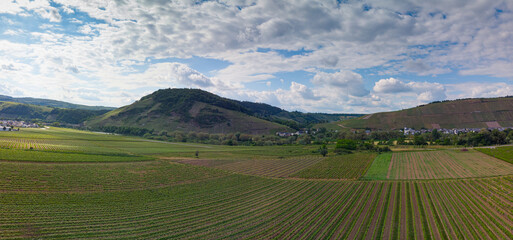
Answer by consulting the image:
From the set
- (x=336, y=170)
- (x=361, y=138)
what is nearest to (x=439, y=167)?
(x=336, y=170)

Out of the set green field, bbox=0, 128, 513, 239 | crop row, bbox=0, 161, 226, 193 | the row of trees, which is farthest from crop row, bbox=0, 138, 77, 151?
the row of trees

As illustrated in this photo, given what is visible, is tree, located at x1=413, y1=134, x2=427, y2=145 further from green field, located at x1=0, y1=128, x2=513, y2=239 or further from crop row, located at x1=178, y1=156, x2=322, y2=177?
crop row, located at x1=178, y1=156, x2=322, y2=177

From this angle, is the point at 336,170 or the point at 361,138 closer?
the point at 336,170

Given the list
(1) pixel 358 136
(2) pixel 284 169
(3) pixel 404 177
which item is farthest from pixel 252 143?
(3) pixel 404 177

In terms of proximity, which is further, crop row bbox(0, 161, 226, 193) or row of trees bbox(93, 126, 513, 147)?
row of trees bbox(93, 126, 513, 147)

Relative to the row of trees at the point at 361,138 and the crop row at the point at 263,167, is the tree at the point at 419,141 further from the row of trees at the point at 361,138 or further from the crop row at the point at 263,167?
the crop row at the point at 263,167

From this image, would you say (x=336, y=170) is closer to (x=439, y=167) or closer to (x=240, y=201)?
(x=439, y=167)
